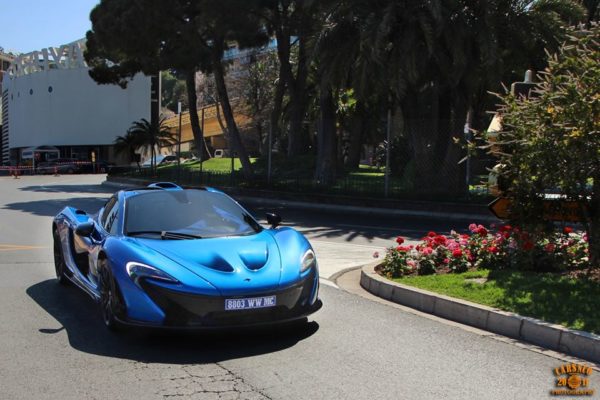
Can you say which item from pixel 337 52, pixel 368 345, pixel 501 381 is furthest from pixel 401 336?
pixel 337 52

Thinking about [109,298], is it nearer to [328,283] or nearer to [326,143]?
[328,283]

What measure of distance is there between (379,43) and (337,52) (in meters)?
2.54

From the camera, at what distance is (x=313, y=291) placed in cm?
596

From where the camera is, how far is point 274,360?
5273mm

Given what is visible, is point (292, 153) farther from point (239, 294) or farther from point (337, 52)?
point (239, 294)

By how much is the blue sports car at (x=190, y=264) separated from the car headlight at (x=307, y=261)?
1 centimetres

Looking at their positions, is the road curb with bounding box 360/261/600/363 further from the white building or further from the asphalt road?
the white building

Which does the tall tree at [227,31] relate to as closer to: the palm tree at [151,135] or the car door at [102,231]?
the palm tree at [151,135]

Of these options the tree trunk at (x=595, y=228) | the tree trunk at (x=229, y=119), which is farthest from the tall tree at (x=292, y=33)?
the tree trunk at (x=595, y=228)

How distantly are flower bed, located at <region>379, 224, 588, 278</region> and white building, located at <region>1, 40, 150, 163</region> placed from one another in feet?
186

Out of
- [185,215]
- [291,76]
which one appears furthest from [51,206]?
[185,215]

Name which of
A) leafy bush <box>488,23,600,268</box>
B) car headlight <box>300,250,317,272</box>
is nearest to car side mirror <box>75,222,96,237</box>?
car headlight <box>300,250,317,272</box>

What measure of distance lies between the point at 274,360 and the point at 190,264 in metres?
1.10

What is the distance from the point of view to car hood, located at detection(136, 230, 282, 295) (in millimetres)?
5426
